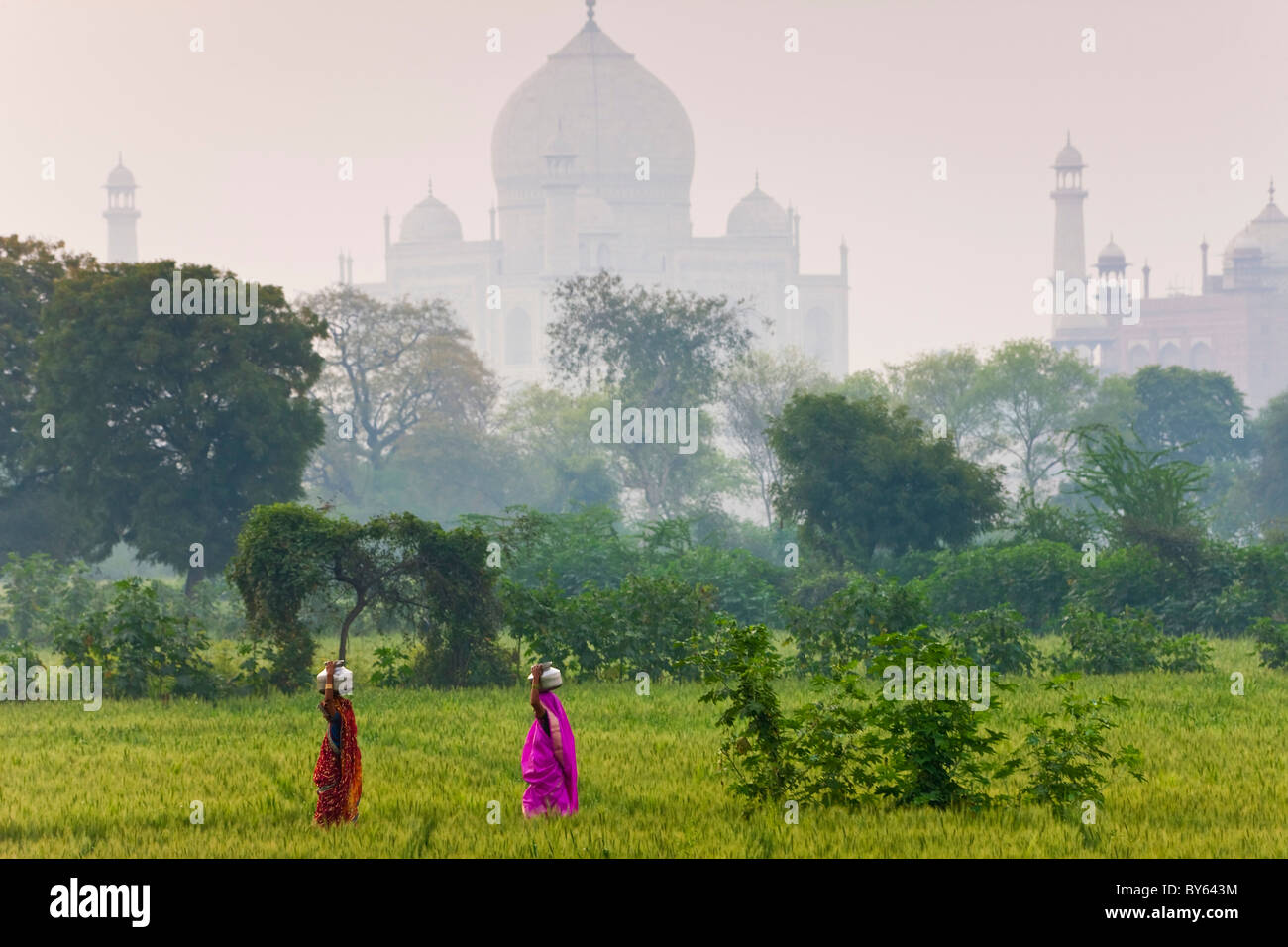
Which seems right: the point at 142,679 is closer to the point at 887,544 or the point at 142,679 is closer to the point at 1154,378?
the point at 887,544

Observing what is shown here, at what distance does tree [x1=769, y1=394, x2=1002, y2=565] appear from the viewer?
3183 cm

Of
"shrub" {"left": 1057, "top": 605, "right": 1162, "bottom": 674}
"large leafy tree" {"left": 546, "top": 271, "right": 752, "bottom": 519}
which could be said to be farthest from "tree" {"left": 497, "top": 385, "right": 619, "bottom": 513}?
"shrub" {"left": 1057, "top": 605, "right": 1162, "bottom": 674}

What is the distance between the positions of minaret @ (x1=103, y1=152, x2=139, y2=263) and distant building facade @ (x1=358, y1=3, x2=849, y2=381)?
1962cm

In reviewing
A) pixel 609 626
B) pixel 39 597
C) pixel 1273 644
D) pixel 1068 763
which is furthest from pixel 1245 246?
pixel 1068 763

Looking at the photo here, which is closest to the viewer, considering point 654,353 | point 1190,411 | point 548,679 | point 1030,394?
point 548,679

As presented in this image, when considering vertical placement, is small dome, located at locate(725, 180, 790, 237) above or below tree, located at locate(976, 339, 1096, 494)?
above

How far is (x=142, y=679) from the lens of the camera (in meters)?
20.3

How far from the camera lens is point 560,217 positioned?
126 metres

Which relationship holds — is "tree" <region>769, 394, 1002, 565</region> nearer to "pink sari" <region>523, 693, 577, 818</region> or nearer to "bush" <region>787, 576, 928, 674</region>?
"bush" <region>787, 576, 928, 674</region>

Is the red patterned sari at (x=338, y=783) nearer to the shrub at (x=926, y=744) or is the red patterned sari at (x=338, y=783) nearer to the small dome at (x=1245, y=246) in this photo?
the shrub at (x=926, y=744)

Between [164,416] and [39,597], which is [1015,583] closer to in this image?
[164,416]

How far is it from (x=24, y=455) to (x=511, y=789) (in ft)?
75.3

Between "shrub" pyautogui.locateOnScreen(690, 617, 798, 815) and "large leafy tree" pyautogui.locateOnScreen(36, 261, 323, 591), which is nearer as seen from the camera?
"shrub" pyautogui.locateOnScreen(690, 617, 798, 815)

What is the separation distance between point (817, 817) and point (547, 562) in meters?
19.0
